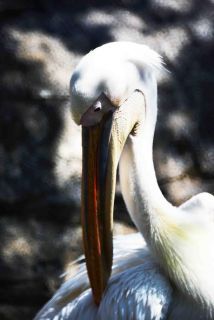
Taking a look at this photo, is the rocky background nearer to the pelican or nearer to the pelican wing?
the pelican wing

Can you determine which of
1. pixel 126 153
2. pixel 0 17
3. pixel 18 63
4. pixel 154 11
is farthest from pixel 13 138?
pixel 126 153

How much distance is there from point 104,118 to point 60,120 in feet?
4.86

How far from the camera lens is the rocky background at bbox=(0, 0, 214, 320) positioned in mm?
4289

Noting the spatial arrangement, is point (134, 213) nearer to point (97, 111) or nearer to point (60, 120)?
point (97, 111)

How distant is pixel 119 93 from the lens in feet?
9.48

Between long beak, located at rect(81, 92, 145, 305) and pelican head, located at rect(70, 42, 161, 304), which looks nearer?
pelican head, located at rect(70, 42, 161, 304)

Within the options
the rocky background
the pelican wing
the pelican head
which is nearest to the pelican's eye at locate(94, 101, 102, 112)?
the pelican head

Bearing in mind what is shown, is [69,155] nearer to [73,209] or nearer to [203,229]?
[73,209]

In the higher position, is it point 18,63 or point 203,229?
point 18,63

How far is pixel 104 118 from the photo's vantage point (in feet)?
9.61

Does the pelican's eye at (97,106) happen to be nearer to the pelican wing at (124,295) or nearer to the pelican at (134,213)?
the pelican at (134,213)

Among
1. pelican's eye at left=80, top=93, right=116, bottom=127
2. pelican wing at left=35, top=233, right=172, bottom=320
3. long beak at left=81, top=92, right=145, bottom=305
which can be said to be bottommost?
pelican wing at left=35, top=233, right=172, bottom=320

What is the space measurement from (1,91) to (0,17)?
0.44 m

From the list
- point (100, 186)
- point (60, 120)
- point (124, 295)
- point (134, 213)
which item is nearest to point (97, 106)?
point (100, 186)
